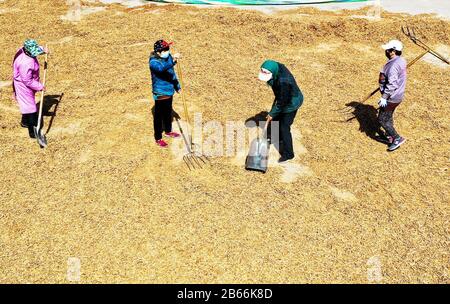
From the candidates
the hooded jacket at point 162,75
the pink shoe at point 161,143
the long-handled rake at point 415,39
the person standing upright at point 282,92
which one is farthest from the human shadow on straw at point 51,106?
the long-handled rake at point 415,39

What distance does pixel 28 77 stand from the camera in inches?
248

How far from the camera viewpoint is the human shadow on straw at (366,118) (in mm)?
7182

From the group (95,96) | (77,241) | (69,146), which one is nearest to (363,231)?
(77,241)

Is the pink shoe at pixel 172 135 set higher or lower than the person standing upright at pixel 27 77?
lower

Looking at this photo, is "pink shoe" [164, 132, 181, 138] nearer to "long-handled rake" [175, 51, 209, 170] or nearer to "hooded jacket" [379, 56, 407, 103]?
"long-handled rake" [175, 51, 209, 170]

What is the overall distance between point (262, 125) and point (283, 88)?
1708mm

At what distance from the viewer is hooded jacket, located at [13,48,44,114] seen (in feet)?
20.5

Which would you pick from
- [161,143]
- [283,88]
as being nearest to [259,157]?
[283,88]

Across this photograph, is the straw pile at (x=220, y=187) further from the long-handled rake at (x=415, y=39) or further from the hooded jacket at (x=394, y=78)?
the hooded jacket at (x=394, y=78)

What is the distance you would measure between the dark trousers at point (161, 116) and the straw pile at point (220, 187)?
13.4 inches

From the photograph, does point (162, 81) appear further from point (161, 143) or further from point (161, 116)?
point (161, 143)

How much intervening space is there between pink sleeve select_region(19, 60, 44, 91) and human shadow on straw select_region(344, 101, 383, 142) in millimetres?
5426

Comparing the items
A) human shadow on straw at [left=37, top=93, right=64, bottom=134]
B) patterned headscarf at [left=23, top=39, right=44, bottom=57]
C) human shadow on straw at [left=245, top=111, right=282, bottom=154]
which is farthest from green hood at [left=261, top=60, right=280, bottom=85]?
human shadow on straw at [left=37, top=93, right=64, bottom=134]
